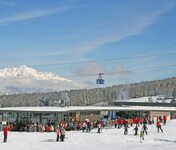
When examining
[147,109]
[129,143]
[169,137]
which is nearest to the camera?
[129,143]

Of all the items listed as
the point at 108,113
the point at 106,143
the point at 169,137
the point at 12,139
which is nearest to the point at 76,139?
the point at 106,143

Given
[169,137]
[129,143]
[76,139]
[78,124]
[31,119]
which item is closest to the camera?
[129,143]

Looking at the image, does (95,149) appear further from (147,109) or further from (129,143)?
(147,109)

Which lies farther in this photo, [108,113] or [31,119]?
[108,113]

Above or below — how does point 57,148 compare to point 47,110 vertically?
below

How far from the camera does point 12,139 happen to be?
3092 cm

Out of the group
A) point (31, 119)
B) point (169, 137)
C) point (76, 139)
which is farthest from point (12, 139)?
point (31, 119)

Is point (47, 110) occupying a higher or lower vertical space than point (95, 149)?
higher

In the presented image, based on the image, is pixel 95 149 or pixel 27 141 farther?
pixel 27 141

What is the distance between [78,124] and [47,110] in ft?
21.9

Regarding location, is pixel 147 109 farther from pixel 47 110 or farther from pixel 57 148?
pixel 57 148

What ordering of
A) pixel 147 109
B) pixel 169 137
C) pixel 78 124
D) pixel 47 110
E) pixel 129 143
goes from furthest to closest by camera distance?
pixel 147 109, pixel 47 110, pixel 78 124, pixel 169 137, pixel 129 143

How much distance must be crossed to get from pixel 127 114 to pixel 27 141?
3170 centimetres

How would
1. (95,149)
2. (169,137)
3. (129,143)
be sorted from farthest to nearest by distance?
1. (169,137)
2. (129,143)
3. (95,149)
